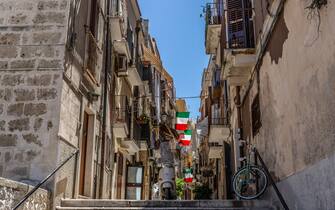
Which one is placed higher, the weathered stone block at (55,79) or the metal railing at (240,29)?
the metal railing at (240,29)

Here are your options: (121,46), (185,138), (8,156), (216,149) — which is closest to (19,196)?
(8,156)

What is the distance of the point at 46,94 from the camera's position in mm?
7594

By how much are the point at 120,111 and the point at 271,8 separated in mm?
8415

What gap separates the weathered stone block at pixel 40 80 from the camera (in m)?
7.64

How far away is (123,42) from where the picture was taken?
13.4 m

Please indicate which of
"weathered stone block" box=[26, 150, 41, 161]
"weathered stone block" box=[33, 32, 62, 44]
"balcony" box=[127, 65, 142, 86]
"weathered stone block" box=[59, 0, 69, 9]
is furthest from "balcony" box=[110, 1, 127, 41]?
"weathered stone block" box=[26, 150, 41, 161]

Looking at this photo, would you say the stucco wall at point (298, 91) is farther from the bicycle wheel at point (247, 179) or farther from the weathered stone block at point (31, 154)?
the weathered stone block at point (31, 154)

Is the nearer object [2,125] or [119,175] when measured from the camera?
[2,125]

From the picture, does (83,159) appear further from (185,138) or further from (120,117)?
(185,138)

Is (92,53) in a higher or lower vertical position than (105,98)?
higher

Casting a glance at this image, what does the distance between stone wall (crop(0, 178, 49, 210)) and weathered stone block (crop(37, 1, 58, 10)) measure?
367 centimetres

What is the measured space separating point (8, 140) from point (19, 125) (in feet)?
1.09

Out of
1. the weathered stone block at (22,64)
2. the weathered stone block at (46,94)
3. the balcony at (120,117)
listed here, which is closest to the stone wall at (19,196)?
the weathered stone block at (46,94)

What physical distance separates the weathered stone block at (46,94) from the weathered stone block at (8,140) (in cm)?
85
